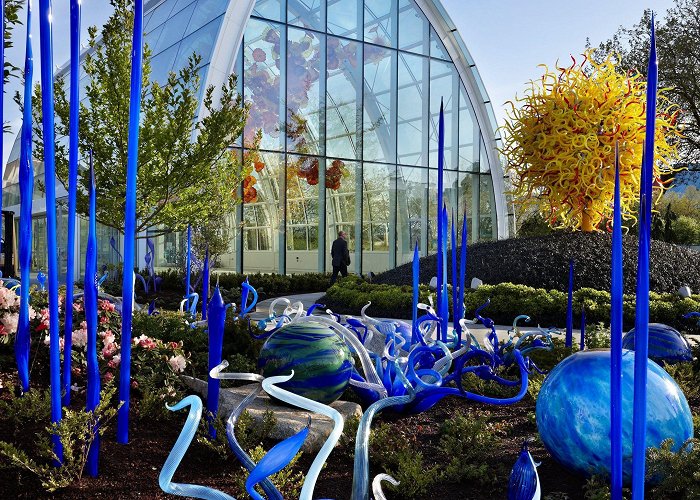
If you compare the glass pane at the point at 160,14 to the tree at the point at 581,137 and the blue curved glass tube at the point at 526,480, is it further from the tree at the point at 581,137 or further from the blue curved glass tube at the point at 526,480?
the blue curved glass tube at the point at 526,480

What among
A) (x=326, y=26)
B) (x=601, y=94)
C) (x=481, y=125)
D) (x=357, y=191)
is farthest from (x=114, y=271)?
(x=481, y=125)

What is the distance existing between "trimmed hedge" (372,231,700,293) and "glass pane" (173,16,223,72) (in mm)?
7170

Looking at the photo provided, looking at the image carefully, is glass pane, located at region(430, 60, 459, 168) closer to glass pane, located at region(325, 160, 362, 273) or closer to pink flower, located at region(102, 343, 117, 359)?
glass pane, located at region(325, 160, 362, 273)

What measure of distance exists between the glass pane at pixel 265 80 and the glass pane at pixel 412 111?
12.1 feet

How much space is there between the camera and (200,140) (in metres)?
9.56

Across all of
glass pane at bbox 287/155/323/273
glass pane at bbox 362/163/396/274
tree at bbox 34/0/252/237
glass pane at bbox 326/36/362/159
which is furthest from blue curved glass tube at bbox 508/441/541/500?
glass pane at bbox 362/163/396/274

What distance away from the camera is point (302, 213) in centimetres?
1605

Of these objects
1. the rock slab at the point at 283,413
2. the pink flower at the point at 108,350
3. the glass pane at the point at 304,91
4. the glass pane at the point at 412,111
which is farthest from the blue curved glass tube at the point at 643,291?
the glass pane at the point at 412,111

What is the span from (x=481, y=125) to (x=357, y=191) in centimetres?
499

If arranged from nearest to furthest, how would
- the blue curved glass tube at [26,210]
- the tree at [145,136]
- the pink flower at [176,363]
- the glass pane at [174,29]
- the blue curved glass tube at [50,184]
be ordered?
the blue curved glass tube at [50,184] < the blue curved glass tube at [26,210] < the pink flower at [176,363] < the tree at [145,136] < the glass pane at [174,29]

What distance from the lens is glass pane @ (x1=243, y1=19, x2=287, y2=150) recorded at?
49.6ft

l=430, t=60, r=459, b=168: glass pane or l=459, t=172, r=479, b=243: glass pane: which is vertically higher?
l=430, t=60, r=459, b=168: glass pane

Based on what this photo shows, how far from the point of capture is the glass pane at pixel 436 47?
730 inches

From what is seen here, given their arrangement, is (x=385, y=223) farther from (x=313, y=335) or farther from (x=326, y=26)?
(x=313, y=335)
